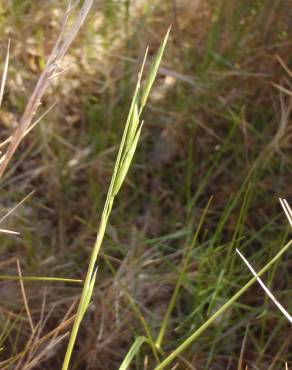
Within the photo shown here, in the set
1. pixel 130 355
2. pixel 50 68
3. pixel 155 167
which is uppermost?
pixel 50 68

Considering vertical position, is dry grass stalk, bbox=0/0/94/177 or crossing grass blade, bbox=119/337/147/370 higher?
dry grass stalk, bbox=0/0/94/177

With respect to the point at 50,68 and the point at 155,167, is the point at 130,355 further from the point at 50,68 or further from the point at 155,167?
the point at 155,167

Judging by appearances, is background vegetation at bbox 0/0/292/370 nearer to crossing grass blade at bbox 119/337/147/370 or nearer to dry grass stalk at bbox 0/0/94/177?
crossing grass blade at bbox 119/337/147/370

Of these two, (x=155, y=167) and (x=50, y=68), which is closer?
(x=50, y=68)

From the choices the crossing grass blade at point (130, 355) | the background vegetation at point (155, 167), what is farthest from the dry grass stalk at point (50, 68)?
the background vegetation at point (155, 167)

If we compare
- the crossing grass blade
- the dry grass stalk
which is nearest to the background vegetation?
the crossing grass blade

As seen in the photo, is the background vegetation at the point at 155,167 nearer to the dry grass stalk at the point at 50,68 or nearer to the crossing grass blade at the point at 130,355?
the crossing grass blade at the point at 130,355

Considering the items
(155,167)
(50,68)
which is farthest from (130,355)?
(155,167)

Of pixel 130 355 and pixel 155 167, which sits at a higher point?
pixel 130 355

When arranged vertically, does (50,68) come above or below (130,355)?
above

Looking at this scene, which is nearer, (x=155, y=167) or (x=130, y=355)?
(x=130, y=355)
